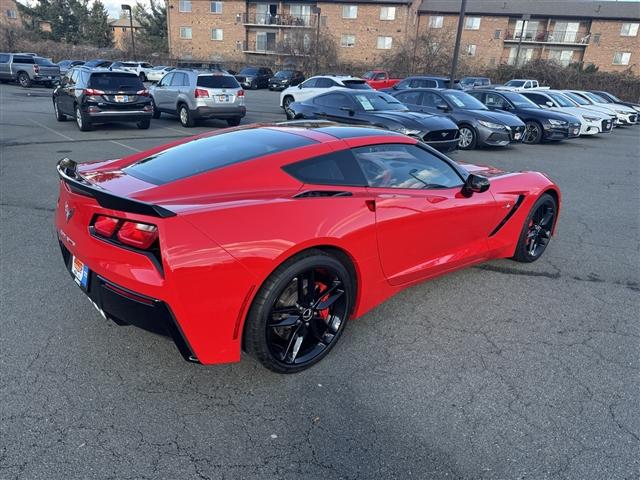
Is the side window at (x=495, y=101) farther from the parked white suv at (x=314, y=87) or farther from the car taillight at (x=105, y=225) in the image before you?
the car taillight at (x=105, y=225)

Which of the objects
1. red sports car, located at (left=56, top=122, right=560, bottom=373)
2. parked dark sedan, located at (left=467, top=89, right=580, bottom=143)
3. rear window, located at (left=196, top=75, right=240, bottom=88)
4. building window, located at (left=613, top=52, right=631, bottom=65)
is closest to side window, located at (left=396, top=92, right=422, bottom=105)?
parked dark sedan, located at (left=467, top=89, right=580, bottom=143)

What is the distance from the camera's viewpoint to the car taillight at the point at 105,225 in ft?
8.38

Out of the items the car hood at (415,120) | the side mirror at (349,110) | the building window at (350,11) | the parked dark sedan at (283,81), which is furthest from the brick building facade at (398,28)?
the car hood at (415,120)

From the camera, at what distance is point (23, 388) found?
→ 8.87ft

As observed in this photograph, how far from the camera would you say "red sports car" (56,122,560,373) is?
2.43m

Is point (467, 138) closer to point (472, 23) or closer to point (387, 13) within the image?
point (387, 13)

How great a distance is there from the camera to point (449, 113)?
1260cm

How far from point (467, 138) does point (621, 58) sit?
48.8 metres

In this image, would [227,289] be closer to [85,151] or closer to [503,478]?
[503,478]

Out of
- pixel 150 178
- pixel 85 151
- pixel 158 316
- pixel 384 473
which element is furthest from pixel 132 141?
pixel 384 473

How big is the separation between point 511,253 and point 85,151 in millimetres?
9025

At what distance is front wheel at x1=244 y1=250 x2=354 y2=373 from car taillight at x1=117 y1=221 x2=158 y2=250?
0.66 m

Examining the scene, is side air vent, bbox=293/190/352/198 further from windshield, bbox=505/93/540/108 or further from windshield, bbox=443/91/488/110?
windshield, bbox=505/93/540/108

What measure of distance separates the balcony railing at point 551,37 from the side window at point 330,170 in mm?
55421
